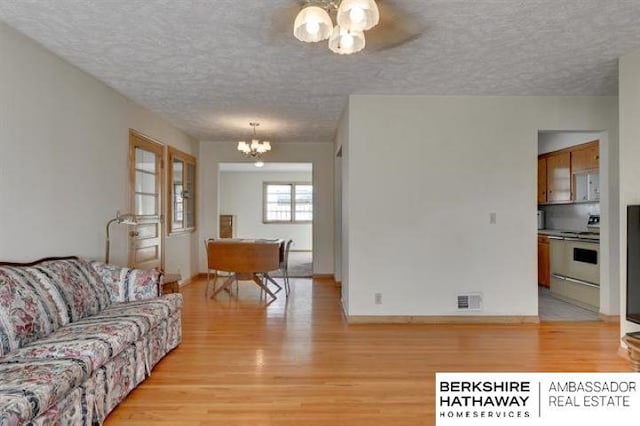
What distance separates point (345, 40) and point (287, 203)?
360 inches

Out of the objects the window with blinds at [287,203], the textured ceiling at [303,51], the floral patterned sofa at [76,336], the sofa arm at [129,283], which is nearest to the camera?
the floral patterned sofa at [76,336]

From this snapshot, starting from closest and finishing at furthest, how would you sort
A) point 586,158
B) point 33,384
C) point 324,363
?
point 33,384 < point 324,363 < point 586,158

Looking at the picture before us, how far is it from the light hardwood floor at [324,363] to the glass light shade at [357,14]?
2.04 m

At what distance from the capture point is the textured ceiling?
2391 millimetres

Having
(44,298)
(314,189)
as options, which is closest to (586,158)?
(314,189)

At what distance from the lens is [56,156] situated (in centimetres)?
310

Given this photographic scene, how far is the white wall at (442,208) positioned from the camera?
412 centimetres

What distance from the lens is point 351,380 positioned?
268 cm

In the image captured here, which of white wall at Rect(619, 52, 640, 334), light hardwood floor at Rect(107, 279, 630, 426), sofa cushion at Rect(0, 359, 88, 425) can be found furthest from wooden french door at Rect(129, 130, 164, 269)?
white wall at Rect(619, 52, 640, 334)

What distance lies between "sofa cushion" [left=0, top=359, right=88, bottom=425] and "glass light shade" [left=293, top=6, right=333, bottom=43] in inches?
78.3

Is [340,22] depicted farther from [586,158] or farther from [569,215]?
[569,215]

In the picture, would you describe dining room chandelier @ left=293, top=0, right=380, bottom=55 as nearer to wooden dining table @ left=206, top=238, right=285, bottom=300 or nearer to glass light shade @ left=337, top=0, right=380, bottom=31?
glass light shade @ left=337, top=0, right=380, bottom=31

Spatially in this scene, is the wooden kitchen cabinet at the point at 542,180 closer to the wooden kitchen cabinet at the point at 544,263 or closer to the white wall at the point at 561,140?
the white wall at the point at 561,140

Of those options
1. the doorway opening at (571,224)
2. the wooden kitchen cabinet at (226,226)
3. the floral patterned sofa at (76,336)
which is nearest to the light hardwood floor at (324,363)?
the floral patterned sofa at (76,336)
